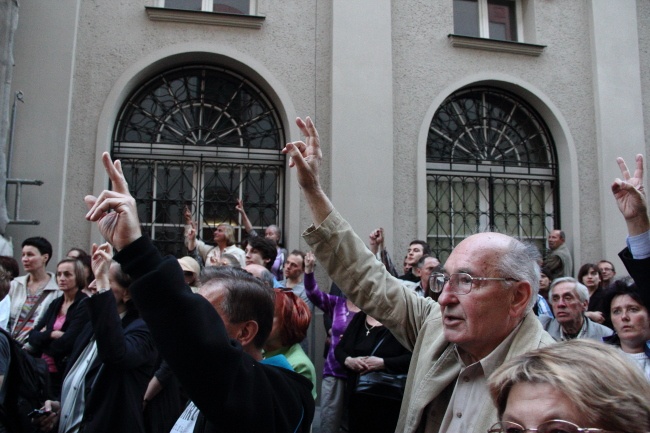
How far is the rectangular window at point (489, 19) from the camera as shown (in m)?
9.32

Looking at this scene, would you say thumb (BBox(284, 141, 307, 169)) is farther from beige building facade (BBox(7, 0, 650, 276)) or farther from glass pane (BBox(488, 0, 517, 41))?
glass pane (BBox(488, 0, 517, 41))

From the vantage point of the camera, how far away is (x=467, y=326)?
2.03 meters

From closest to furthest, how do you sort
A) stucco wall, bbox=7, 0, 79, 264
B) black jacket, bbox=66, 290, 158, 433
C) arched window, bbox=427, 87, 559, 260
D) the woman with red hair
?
the woman with red hair → black jacket, bbox=66, 290, 158, 433 → stucco wall, bbox=7, 0, 79, 264 → arched window, bbox=427, 87, 559, 260

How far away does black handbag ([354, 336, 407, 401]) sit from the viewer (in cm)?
420

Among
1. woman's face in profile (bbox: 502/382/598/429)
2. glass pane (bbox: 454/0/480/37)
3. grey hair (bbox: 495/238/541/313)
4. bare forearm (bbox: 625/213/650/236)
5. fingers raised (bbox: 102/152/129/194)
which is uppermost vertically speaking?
glass pane (bbox: 454/0/480/37)

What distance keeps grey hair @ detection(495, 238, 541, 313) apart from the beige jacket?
0.11 metres

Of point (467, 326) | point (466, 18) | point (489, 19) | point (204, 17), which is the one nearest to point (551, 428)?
point (467, 326)

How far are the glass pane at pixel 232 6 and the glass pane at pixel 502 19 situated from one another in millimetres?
3848

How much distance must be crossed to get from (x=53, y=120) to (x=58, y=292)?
306cm

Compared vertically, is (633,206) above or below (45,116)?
below

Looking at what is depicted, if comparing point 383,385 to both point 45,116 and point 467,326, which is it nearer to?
point 467,326

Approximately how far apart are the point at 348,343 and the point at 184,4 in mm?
5896

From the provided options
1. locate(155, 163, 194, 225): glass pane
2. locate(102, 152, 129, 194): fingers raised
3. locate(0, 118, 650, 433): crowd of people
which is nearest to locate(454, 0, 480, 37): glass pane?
locate(155, 163, 194, 225): glass pane

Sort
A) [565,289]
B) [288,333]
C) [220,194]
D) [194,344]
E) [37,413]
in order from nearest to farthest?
[194,344] → [288,333] → [37,413] → [565,289] → [220,194]
